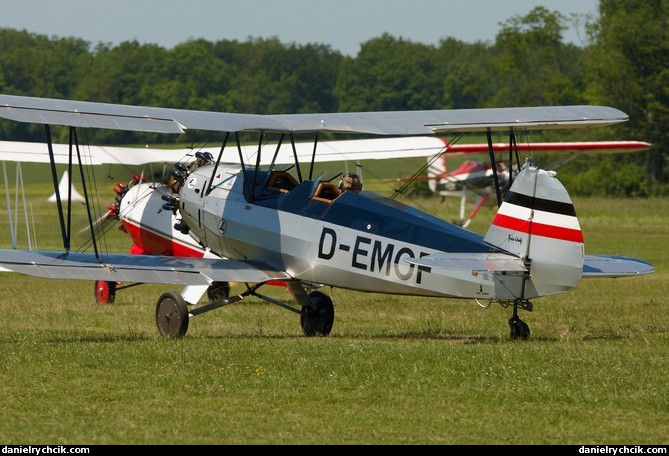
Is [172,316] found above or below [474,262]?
below

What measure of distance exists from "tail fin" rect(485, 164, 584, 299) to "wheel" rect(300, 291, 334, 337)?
2.51 m

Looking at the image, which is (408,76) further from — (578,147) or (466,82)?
(578,147)

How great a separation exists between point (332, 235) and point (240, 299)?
4.33 feet


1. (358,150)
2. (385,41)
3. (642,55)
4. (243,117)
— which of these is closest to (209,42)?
(385,41)

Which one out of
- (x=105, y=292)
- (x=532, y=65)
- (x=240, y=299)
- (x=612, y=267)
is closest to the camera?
(x=612, y=267)

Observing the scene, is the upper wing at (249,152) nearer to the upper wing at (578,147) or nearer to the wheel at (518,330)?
the upper wing at (578,147)

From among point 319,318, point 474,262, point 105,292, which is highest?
point 474,262

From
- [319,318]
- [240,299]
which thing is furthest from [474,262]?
[240,299]

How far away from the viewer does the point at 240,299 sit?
1370 cm

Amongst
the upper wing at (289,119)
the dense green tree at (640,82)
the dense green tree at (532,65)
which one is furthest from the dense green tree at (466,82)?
the upper wing at (289,119)

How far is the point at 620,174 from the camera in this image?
5653 centimetres

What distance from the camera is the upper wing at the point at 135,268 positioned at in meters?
12.7

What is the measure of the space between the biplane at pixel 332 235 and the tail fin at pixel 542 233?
0.04 ft

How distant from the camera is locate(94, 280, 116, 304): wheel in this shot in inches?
738
